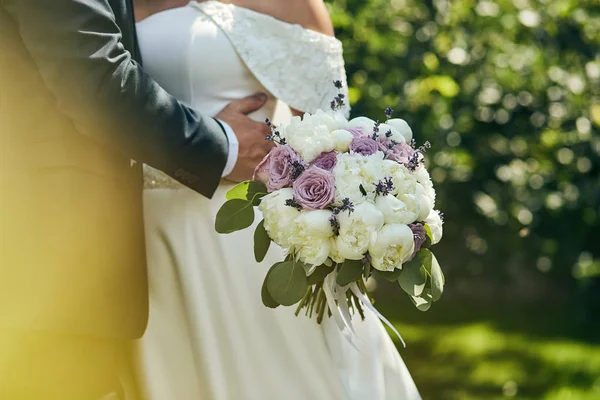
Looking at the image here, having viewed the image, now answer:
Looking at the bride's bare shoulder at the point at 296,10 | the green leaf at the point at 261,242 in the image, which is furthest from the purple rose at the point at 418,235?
the bride's bare shoulder at the point at 296,10

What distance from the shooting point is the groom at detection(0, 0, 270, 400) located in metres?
2.23

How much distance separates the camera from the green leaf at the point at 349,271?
216cm

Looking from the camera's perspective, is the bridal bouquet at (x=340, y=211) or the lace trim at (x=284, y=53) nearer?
the bridal bouquet at (x=340, y=211)

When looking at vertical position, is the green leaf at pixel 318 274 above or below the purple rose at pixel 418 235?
below

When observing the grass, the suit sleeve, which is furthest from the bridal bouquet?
the grass

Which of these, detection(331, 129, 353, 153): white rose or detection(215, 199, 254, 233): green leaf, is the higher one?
detection(331, 129, 353, 153): white rose

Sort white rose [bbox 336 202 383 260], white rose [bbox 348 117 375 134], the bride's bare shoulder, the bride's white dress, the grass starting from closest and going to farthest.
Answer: white rose [bbox 336 202 383 260]
white rose [bbox 348 117 375 134]
the bride's white dress
the bride's bare shoulder
the grass

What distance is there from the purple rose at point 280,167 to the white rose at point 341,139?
9cm

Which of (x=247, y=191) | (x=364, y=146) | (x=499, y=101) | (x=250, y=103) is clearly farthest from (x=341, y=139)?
(x=499, y=101)

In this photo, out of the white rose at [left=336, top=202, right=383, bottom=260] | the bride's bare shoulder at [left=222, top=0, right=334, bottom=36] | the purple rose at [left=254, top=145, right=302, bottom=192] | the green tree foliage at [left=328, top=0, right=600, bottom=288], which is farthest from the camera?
the green tree foliage at [left=328, top=0, right=600, bottom=288]

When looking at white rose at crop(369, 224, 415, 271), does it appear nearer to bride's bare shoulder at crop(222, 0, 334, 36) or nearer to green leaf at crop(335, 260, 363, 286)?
green leaf at crop(335, 260, 363, 286)

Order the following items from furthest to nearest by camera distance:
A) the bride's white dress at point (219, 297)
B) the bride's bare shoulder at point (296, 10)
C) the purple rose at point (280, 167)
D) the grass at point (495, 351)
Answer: the grass at point (495, 351), the bride's bare shoulder at point (296, 10), the bride's white dress at point (219, 297), the purple rose at point (280, 167)

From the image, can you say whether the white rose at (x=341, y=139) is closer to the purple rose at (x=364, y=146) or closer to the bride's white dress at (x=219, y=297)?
the purple rose at (x=364, y=146)

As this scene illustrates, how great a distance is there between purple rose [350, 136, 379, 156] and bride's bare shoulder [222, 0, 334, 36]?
622 mm
